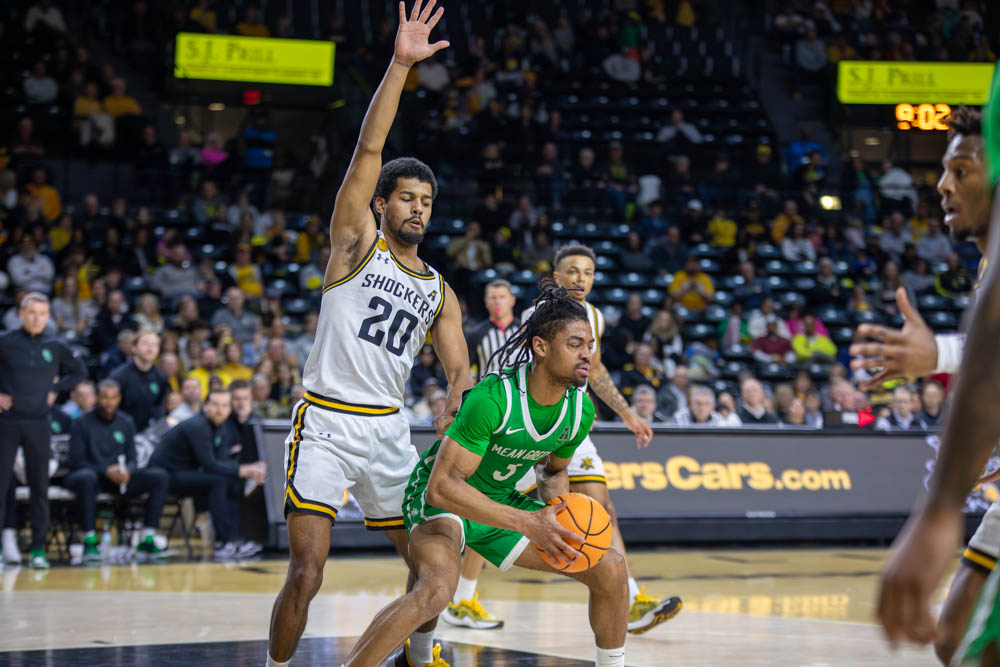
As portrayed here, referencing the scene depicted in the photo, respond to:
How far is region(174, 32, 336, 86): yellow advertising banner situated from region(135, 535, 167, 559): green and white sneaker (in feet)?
36.7

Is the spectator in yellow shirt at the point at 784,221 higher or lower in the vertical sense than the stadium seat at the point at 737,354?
higher

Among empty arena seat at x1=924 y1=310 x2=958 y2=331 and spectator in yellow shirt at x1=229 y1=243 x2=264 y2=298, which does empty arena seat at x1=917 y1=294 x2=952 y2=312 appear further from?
spectator in yellow shirt at x1=229 y1=243 x2=264 y2=298

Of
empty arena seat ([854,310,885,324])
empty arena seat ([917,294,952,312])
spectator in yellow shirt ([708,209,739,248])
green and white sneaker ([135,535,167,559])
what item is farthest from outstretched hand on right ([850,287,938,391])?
spectator in yellow shirt ([708,209,739,248])

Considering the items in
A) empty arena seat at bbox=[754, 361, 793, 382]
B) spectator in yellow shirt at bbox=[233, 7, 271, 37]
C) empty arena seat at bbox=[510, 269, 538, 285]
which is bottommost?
empty arena seat at bbox=[754, 361, 793, 382]

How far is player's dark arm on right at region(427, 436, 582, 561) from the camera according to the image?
4.41 meters

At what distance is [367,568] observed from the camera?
9.95m

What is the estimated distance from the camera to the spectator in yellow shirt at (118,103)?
18609 mm

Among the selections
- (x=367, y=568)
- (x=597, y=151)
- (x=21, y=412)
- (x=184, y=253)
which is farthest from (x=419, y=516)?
(x=597, y=151)

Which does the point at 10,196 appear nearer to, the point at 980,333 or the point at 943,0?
the point at 980,333

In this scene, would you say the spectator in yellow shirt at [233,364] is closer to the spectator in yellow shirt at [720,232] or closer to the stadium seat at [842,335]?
the stadium seat at [842,335]

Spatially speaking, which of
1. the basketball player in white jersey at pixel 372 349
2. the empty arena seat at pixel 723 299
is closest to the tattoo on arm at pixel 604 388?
the basketball player in white jersey at pixel 372 349

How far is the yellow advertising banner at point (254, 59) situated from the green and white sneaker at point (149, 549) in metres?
11.2

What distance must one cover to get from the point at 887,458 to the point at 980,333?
11.2 meters

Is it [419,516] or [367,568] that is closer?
[419,516]
